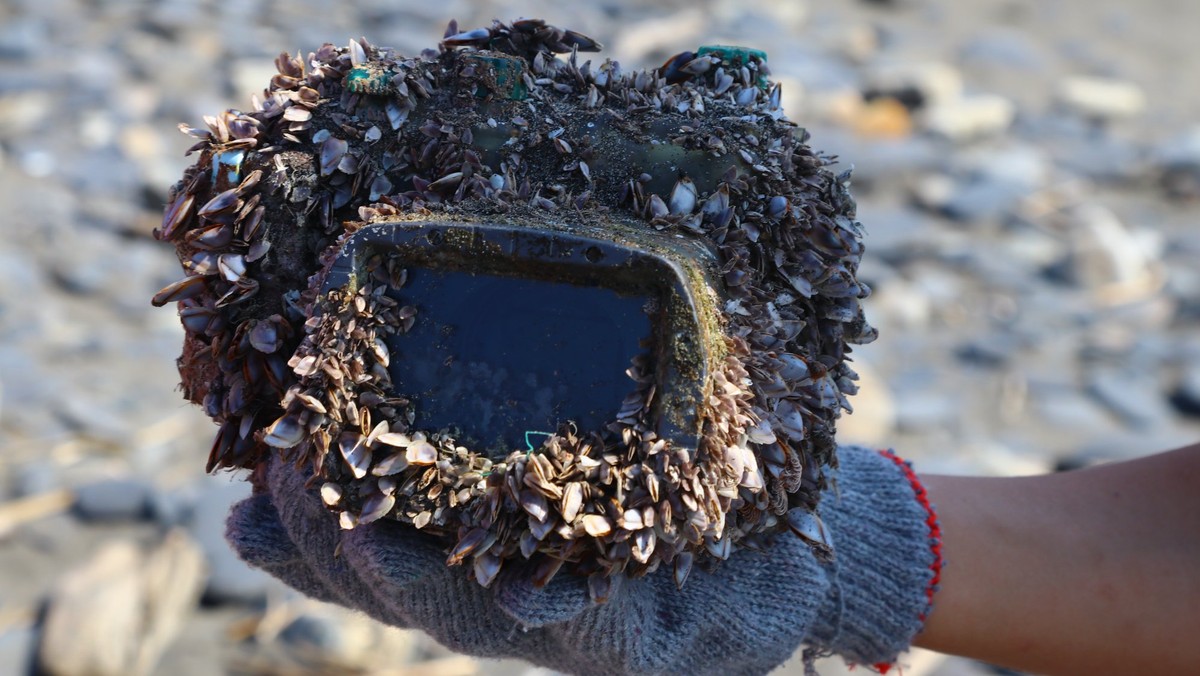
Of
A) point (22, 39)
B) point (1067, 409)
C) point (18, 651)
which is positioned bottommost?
point (18, 651)

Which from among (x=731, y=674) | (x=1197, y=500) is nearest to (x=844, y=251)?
(x=731, y=674)

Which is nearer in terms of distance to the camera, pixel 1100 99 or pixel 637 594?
pixel 637 594

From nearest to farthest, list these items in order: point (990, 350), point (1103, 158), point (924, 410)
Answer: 1. point (924, 410)
2. point (990, 350)
3. point (1103, 158)

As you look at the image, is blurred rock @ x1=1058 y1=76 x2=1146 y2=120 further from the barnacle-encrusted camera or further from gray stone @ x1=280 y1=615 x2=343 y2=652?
the barnacle-encrusted camera

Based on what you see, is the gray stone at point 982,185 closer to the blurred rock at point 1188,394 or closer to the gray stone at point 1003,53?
the blurred rock at point 1188,394

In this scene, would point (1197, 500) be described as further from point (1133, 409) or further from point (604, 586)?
point (1133, 409)

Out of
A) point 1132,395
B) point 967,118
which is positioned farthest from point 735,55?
point 967,118

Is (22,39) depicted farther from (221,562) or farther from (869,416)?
(869,416)
